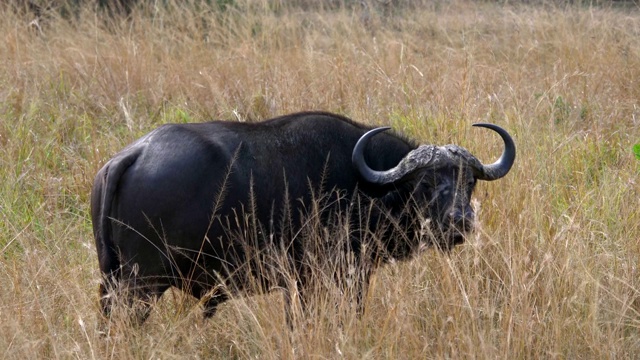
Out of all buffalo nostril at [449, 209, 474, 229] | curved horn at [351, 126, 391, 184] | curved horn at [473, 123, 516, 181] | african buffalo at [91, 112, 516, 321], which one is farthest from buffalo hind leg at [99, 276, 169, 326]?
curved horn at [473, 123, 516, 181]

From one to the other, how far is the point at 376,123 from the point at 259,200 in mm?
2343

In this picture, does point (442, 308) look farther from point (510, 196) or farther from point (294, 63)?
point (294, 63)

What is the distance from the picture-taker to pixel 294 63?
743 centimetres

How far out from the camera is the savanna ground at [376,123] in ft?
11.6

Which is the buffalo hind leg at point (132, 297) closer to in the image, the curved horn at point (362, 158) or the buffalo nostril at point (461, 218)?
the curved horn at point (362, 158)

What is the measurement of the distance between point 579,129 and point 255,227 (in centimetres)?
334

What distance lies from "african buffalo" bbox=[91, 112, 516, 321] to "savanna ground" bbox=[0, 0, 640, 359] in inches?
5.7

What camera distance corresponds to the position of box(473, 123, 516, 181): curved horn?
435cm

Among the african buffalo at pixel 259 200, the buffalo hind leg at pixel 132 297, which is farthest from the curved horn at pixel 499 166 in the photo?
the buffalo hind leg at pixel 132 297

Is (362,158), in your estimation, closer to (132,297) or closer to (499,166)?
(499,166)

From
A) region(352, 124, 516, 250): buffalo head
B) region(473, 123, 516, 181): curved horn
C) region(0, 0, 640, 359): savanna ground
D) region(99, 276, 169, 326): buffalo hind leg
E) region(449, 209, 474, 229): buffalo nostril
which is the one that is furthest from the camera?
region(473, 123, 516, 181): curved horn

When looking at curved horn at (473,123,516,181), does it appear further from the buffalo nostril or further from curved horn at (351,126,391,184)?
curved horn at (351,126,391,184)

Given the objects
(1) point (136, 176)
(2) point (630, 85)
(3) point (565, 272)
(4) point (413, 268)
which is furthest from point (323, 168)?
(2) point (630, 85)

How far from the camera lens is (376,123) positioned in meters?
6.20
